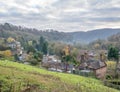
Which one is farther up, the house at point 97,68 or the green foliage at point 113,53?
the green foliage at point 113,53

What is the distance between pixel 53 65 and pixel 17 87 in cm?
3331

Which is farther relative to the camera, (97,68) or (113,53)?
(113,53)

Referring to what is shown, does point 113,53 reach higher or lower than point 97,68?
higher

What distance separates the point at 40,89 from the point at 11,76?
7.83ft

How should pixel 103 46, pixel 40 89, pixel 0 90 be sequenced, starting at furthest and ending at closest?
pixel 103 46 → pixel 40 89 → pixel 0 90

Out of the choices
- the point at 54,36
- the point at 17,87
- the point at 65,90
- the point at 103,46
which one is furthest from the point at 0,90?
the point at 54,36

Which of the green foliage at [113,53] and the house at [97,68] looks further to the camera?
the green foliage at [113,53]

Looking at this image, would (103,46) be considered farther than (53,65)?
Yes

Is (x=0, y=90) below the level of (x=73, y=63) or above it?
above

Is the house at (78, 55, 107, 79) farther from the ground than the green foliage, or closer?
closer

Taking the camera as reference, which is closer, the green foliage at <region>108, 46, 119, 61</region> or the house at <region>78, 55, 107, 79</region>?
the house at <region>78, 55, 107, 79</region>

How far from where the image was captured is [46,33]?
582 feet

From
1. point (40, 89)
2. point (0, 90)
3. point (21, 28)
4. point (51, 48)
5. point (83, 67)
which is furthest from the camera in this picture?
point (21, 28)

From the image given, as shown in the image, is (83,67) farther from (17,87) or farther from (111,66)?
(17,87)
